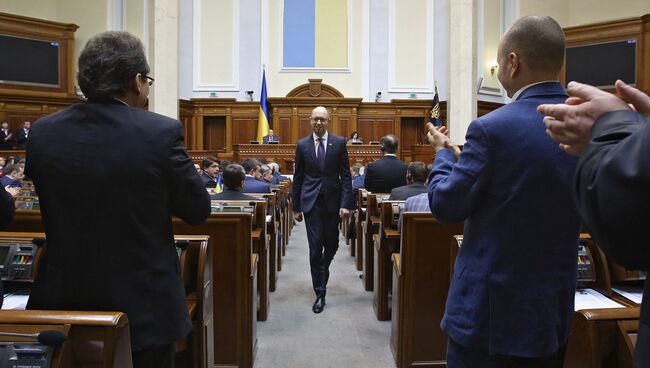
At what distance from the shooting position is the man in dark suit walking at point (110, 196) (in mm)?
1529

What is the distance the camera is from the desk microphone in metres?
1.24

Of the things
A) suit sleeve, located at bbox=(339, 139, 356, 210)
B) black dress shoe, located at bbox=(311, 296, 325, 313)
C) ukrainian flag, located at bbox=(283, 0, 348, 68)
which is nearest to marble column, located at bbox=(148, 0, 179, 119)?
suit sleeve, located at bbox=(339, 139, 356, 210)

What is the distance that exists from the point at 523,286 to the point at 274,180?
7.31 m

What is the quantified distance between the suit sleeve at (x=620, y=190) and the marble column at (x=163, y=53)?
31.0 feet

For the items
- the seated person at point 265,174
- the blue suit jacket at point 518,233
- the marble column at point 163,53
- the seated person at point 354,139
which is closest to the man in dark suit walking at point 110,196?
the blue suit jacket at point 518,233

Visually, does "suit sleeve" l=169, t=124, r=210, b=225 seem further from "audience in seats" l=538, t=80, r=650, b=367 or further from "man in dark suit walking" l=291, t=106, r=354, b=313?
"man in dark suit walking" l=291, t=106, r=354, b=313

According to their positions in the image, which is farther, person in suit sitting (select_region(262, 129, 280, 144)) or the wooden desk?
person in suit sitting (select_region(262, 129, 280, 144))

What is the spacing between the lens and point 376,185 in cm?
599

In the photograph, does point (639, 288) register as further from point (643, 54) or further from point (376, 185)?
point (643, 54)

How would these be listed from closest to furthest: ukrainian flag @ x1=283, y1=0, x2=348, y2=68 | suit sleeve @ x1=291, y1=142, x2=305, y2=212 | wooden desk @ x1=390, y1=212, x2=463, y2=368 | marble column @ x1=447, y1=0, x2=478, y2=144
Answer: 1. wooden desk @ x1=390, y1=212, x2=463, y2=368
2. suit sleeve @ x1=291, y1=142, x2=305, y2=212
3. marble column @ x1=447, y1=0, x2=478, y2=144
4. ukrainian flag @ x1=283, y1=0, x2=348, y2=68

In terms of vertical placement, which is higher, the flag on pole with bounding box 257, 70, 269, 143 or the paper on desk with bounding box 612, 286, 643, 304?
the flag on pole with bounding box 257, 70, 269, 143

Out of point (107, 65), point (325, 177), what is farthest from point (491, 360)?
point (325, 177)

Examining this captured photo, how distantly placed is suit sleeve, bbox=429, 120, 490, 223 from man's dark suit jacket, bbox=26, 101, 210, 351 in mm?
811

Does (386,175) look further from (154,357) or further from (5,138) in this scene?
(5,138)
